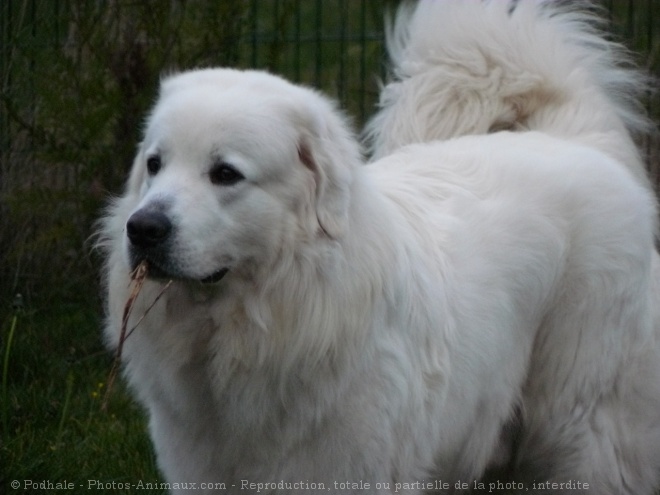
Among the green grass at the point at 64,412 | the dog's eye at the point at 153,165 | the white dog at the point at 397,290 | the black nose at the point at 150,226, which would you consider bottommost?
the green grass at the point at 64,412

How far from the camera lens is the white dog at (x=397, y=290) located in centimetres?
346

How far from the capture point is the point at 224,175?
3412 mm

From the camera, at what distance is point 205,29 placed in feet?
20.4

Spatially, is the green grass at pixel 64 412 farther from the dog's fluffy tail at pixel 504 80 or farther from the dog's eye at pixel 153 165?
the dog's fluffy tail at pixel 504 80

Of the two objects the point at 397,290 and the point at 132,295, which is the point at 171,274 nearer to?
the point at 132,295

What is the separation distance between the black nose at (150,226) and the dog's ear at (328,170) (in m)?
0.48

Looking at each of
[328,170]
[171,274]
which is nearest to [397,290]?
[328,170]

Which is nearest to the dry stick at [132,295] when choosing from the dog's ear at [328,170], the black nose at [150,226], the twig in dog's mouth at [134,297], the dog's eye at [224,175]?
the twig in dog's mouth at [134,297]

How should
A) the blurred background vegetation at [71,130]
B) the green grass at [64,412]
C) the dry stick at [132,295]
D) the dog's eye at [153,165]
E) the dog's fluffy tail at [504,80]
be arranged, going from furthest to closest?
the blurred background vegetation at [71,130] → the dog's fluffy tail at [504,80] → the green grass at [64,412] → the dog's eye at [153,165] → the dry stick at [132,295]

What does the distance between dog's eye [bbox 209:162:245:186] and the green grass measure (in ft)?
5.19

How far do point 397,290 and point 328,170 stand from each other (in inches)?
16.7

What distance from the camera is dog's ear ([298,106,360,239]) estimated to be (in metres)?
3.49

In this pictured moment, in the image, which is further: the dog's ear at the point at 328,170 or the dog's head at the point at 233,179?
the dog's ear at the point at 328,170

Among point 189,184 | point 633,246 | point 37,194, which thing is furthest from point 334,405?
point 37,194
